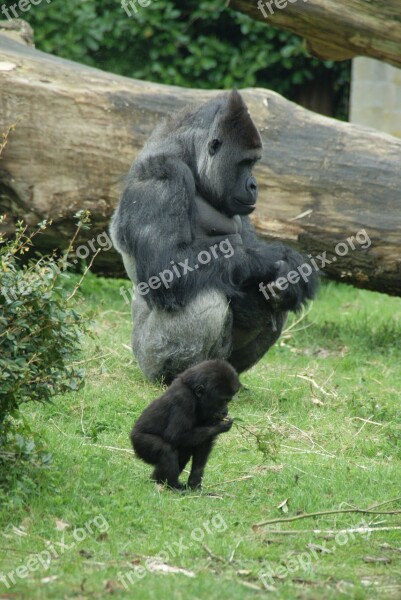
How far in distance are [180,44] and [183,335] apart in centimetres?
612

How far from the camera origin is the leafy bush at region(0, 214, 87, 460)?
4113 mm

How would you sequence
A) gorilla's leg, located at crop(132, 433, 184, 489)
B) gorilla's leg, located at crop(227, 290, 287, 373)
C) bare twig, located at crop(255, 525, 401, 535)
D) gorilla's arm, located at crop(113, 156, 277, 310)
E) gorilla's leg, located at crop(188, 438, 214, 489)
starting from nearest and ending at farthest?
bare twig, located at crop(255, 525, 401, 535) → gorilla's leg, located at crop(132, 433, 184, 489) → gorilla's leg, located at crop(188, 438, 214, 489) → gorilla's arm, located at crop(113, 156, 277, 310) → gorilla's leg, located at crop(227, 290, 287, 373)

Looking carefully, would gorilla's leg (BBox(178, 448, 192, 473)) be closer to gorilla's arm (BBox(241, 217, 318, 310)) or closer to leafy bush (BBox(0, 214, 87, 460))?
leafy bush (BBox(0, 214, 87, 460))

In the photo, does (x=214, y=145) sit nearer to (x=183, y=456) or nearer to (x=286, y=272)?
(x=286, y=272)

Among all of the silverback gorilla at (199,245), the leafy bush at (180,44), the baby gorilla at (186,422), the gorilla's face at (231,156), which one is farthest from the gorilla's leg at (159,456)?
the leafy bush at (180,44)

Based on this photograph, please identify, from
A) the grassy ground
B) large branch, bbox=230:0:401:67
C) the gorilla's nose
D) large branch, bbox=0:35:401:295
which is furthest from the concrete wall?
the gorilla's nose

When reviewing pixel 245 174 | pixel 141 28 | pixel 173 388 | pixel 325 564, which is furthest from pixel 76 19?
pixel 325 564

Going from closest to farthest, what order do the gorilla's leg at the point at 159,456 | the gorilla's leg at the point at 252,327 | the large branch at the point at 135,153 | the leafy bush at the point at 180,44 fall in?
1. the gorilla's leg at the point at 159,456
2. the gorilla's leg at the point at 252,327
3. the large branch at the point at 135,153
4. the leafy bush at the point at 180,44

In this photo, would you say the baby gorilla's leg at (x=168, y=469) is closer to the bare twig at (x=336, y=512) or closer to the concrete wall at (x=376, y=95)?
the bare twig at (x=336, y=512)

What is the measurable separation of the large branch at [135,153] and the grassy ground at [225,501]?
1029 mm

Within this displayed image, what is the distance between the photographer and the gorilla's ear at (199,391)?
4.46m

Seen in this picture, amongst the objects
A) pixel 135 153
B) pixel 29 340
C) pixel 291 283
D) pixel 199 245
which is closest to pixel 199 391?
pixel 29 340

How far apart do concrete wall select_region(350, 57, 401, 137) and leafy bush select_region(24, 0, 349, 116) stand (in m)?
0.38

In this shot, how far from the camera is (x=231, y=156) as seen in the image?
19.8ft
